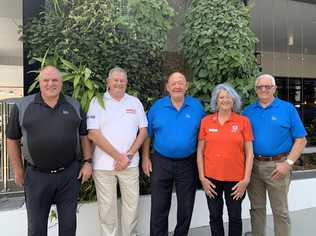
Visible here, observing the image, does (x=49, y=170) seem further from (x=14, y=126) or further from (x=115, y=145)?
(x=115, y=145)

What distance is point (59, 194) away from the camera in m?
2.99

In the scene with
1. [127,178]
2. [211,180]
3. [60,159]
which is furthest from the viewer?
[127,178]

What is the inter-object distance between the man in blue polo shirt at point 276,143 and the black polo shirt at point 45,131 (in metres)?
1.73

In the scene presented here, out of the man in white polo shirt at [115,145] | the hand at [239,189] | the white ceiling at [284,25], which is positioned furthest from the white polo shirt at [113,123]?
the white ceiling at [284,25]

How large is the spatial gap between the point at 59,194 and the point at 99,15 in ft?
6.67

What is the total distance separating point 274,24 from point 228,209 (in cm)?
544

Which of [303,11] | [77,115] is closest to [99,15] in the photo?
[77,115]

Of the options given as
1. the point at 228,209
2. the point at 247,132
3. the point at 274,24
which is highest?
the point at 274,24

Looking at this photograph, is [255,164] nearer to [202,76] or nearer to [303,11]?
[202,76]

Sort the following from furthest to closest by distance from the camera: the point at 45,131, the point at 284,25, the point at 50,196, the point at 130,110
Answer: the point at 284,25
the point at 130,110
the point at 50,196
the point at 45,131

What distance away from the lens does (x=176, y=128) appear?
3.32 metres

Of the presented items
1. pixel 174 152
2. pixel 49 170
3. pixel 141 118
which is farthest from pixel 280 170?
pixel 49 170

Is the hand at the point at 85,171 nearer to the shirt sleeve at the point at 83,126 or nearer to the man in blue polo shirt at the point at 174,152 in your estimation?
the shirt sleeve at the point at 83,126

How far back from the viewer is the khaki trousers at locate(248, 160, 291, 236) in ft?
10.9
